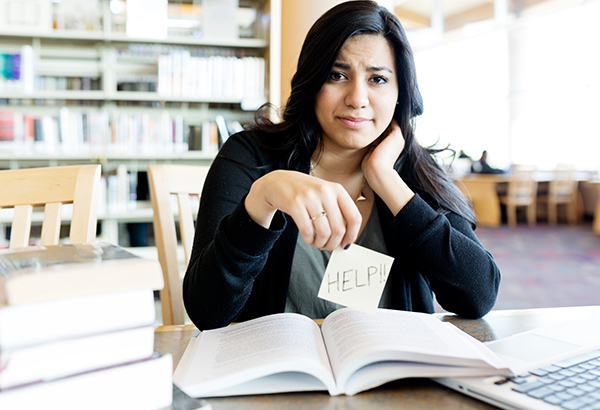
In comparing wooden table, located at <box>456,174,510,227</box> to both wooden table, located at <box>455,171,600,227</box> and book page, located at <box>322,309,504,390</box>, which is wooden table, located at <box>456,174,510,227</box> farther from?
book page, located at <box>322,309,504,390</box>

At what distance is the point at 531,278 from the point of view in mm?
4066

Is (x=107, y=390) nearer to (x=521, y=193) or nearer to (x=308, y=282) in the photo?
(x=308, y=282)

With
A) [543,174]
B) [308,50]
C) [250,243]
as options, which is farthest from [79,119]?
[543,174]

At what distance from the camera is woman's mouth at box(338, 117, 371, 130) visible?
1096 millimetres

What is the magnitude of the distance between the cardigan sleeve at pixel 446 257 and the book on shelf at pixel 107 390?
617 mm

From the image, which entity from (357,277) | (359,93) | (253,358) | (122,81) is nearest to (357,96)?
(359,93)

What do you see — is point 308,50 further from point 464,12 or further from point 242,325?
point 464,12

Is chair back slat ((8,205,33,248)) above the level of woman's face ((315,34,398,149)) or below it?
below

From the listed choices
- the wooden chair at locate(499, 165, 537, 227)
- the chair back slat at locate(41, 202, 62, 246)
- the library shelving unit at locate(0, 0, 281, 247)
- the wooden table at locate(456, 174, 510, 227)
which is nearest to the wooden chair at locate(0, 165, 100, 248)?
the chair back slat at locate(41, 202, 62, 246)

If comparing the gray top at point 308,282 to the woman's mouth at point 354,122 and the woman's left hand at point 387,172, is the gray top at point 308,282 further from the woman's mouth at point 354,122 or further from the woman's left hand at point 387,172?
the woman's mouth at point 354,122

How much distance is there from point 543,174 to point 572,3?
9.24ft

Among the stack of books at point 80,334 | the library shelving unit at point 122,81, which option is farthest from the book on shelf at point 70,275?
the library shelving unit at point 122,81

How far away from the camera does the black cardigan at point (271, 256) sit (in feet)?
2.70

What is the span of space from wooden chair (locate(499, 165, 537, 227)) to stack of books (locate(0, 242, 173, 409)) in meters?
7.71
